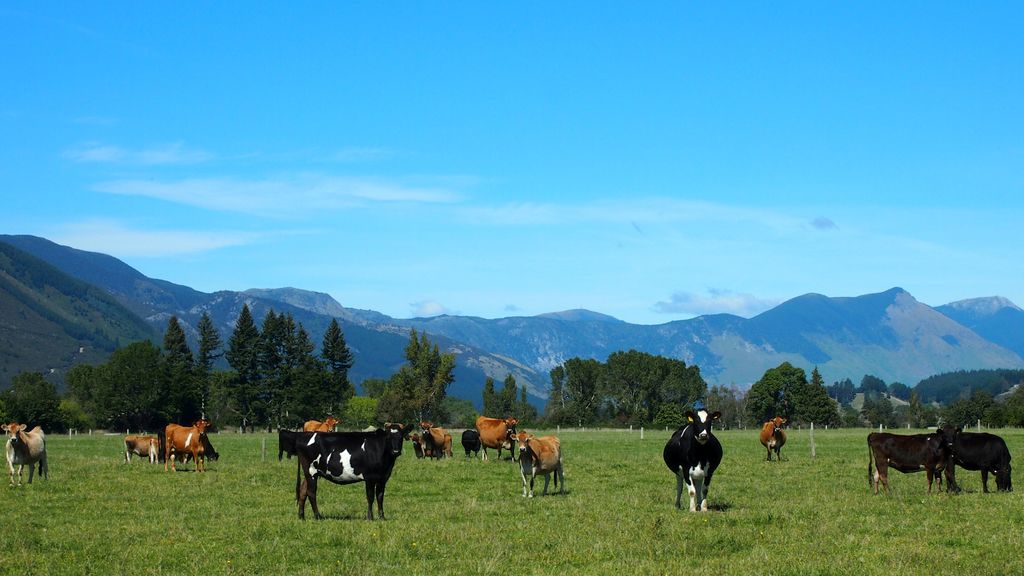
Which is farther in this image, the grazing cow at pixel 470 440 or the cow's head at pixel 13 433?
the grazing cow at pixel 470 440

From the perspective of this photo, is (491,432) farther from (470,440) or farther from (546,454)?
(546,454)

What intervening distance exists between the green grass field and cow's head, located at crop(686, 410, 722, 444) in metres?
1.64

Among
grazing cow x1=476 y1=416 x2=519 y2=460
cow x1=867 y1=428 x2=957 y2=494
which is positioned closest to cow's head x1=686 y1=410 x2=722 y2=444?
cow x1=867 y1=428 x2=957 y2=494

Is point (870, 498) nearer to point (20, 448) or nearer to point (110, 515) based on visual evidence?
point (110, 515)

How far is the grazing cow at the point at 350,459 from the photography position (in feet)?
70.3

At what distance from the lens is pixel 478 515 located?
70.0 ft

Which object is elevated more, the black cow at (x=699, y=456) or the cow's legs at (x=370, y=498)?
the black cow at (x=699, y=456)

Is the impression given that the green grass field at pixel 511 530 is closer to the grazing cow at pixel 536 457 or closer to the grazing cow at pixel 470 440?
the grazing cow at pixel 536 457

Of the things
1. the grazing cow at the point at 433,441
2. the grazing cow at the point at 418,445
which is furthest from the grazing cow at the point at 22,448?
the grazing cow at the point at 418,445

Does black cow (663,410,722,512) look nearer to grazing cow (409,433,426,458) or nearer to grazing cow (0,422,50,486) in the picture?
grazing cow (0,422,50,486)

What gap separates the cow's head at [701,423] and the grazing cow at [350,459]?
6.28m

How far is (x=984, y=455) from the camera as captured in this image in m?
26.3

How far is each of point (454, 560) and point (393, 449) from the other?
19.6ft

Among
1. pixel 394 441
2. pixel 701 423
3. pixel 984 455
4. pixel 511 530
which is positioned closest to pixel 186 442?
pixel 394 441
